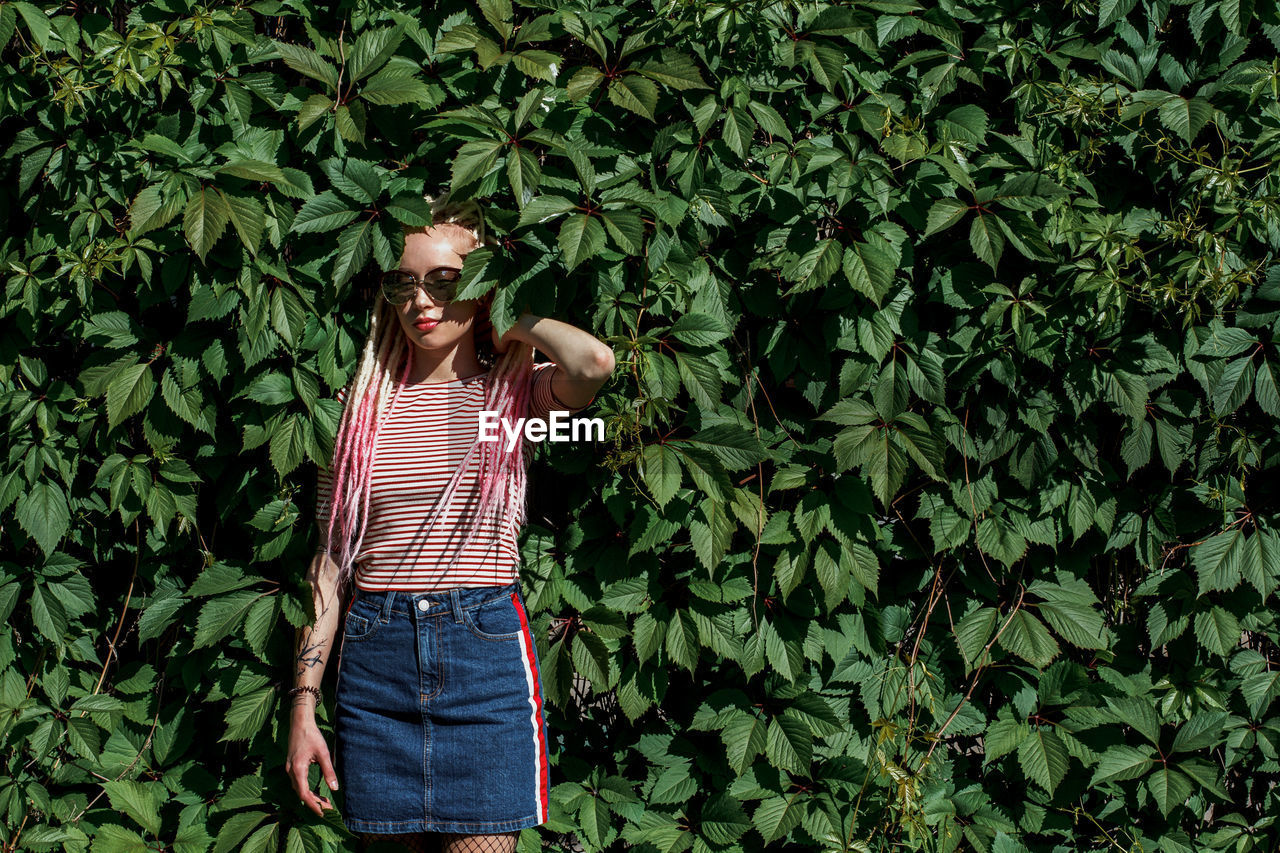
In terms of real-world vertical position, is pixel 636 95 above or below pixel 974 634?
above

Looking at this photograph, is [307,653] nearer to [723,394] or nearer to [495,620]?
[495,620]

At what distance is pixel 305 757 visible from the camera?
80.6 inches

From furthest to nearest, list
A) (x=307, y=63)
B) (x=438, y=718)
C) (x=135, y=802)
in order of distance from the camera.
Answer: (x=135, y=802) < (x=307, y=63) < (x=438, y=718)

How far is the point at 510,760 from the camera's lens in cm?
194

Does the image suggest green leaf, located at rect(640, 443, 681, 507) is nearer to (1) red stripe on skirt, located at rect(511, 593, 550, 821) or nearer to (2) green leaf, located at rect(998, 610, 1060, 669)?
(1) red stripe on skirt, located at rect(511, 593, 550, 821)

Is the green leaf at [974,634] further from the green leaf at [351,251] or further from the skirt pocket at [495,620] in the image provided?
the green leaf at [351,251]

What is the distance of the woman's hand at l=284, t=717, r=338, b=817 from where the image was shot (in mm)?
2041

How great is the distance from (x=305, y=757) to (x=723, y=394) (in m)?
1.17

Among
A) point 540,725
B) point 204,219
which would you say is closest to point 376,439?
point 204,219

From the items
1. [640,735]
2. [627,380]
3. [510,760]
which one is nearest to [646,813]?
[640,735]

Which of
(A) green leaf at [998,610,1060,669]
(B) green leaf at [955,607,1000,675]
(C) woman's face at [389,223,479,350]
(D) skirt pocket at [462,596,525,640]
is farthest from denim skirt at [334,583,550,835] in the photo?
(A) green leaf at [998,610,1060,669]

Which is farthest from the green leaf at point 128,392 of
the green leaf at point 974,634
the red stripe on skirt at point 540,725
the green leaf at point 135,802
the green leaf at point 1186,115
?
the green leaf at point 1186,115

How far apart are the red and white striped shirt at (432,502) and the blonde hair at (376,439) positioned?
0.02m

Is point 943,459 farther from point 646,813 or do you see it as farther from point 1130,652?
point 646,813
